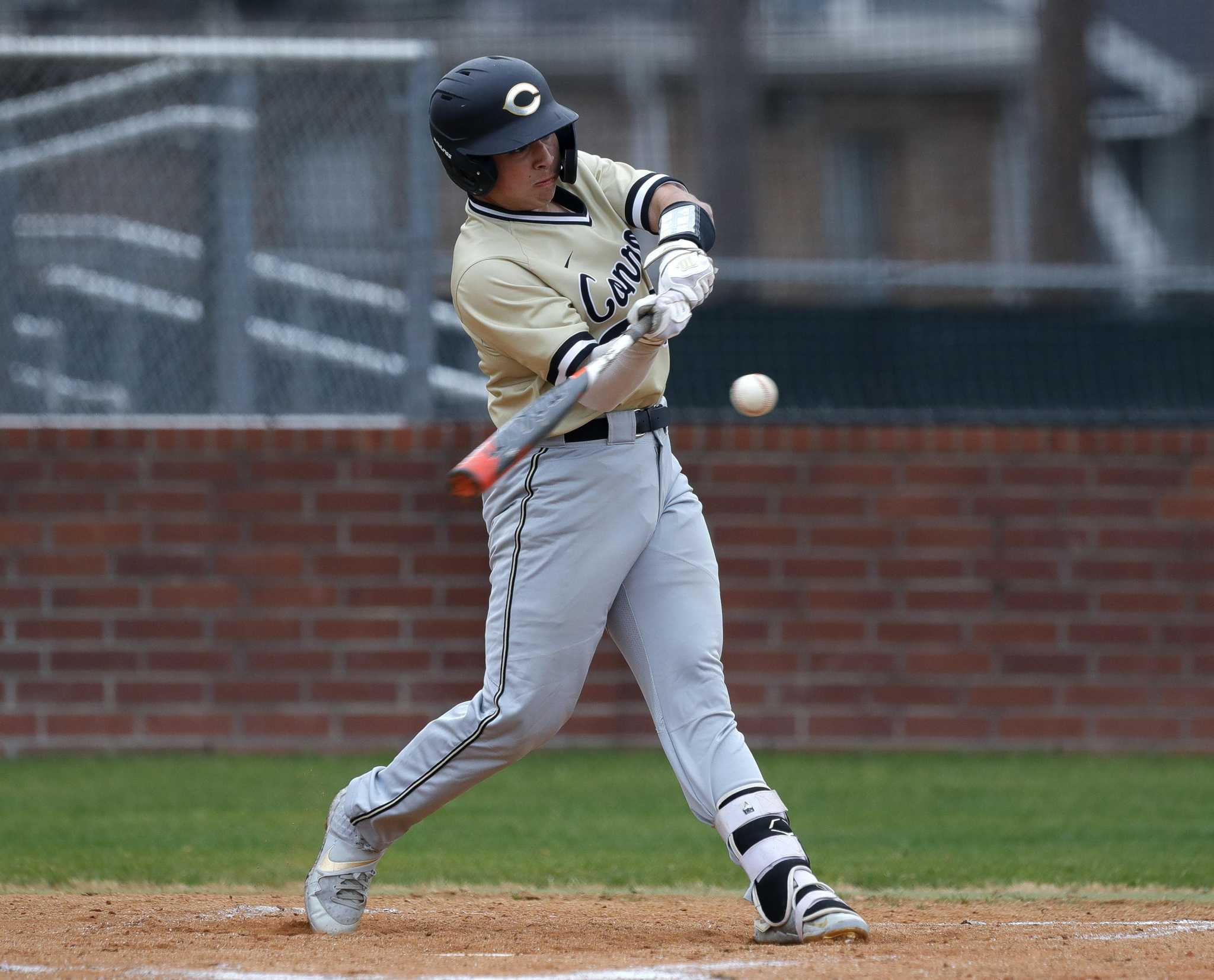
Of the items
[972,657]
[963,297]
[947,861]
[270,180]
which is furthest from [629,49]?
[947,861]

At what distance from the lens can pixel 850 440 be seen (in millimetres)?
7633

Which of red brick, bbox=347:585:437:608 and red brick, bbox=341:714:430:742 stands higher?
red brick, bbox=347:585:437:608

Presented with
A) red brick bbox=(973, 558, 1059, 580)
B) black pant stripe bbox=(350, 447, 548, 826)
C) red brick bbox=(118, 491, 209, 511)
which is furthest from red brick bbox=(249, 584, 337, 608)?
black pant stripe bbox=(350, 447, 548, 826)

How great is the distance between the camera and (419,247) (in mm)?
7520

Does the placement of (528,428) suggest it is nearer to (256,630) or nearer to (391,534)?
(391,534)

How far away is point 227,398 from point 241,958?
4128mm

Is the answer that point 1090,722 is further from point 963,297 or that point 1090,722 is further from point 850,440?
point 963,297

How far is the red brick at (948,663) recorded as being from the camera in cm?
756

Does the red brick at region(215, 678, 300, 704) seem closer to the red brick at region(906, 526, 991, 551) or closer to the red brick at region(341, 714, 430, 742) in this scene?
the red brick at region(341, 714, 430, 742)

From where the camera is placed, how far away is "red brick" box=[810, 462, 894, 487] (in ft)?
24.9

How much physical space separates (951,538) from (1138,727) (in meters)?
1.17

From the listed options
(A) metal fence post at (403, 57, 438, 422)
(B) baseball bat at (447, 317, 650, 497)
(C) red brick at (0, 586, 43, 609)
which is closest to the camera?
(B) baseball bat at (447, 317, 650, 497)

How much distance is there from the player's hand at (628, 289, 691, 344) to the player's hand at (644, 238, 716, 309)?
0.03 meters

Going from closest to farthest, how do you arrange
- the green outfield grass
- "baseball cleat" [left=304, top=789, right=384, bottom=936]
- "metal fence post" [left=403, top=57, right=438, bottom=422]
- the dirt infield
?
the dirt infield, "baseball cleat" [left=304, top=789, right=384, bottom=936], the green outfield grass, "metal fence post" [left=403, top=57, right=438, bottom=422]
